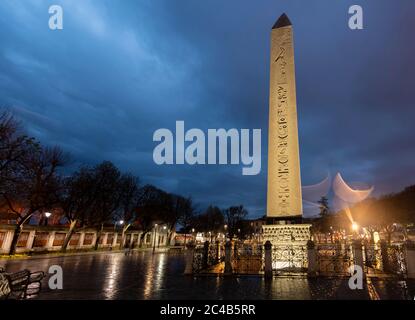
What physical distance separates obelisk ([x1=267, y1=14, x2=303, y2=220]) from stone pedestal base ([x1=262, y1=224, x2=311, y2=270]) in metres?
0.70

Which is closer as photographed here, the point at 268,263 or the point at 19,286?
the point at 19,286

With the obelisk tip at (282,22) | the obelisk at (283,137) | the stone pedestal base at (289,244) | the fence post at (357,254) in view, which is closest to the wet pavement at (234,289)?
the fence post at (357,254)

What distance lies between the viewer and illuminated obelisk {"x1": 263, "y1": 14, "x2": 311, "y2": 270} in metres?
14.5

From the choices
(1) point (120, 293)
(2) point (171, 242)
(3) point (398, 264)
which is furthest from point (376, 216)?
(1) point (120, 293)

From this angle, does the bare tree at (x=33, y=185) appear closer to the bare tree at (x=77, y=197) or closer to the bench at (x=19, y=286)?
the bare tree at (x=77, y=197)

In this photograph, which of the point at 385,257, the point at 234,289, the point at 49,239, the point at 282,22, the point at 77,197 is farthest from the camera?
the point at 77,197

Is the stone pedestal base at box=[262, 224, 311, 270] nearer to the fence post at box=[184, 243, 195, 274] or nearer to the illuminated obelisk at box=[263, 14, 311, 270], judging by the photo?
the illuminated obelisk at box=[263, 14, 311, 270]

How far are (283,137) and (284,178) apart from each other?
7.39 feet

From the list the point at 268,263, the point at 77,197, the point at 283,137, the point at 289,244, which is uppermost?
the point at 283,137

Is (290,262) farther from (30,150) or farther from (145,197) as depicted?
(145,197)

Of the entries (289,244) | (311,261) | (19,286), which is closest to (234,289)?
(311,261)

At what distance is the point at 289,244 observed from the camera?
14984mm

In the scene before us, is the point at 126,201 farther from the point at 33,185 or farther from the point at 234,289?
the point at 234,289

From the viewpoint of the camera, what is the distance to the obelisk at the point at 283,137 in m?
14.5
